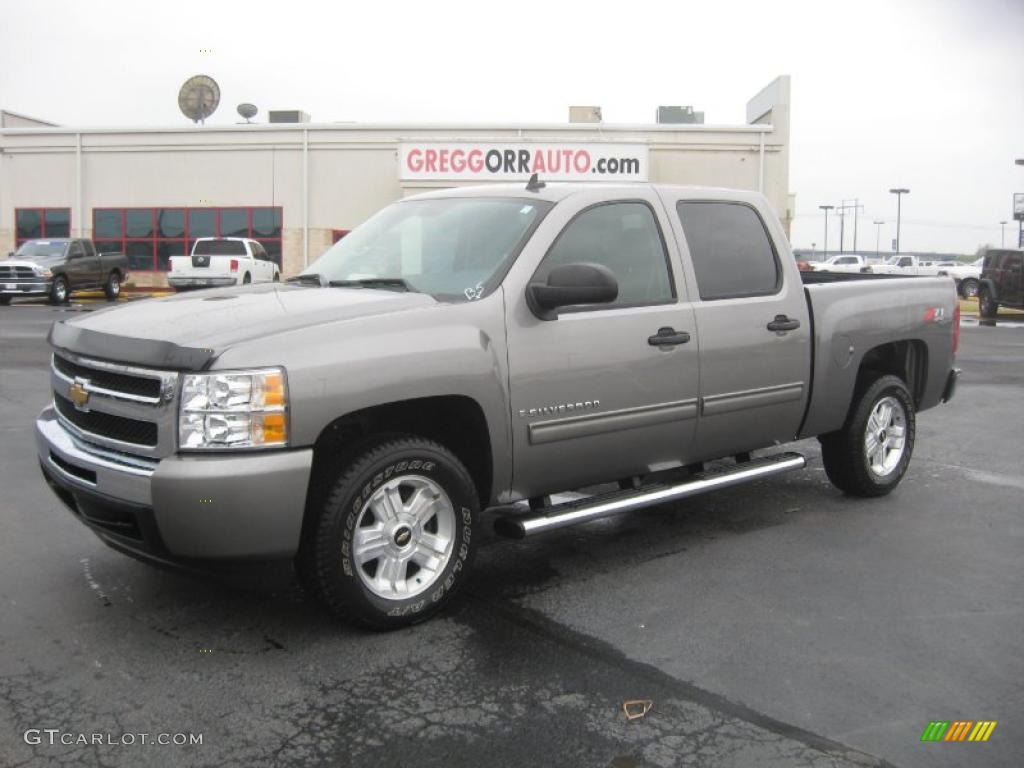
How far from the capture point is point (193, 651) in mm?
3926

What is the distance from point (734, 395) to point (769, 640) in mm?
1642

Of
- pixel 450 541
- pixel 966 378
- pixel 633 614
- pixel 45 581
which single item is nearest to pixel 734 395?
pixel 633 614

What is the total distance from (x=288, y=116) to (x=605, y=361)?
107 ft

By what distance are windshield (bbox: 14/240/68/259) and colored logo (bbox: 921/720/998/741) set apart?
27.0 m

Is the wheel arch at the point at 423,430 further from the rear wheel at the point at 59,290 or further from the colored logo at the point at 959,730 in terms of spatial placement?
the rear wheel at the point at 59,290

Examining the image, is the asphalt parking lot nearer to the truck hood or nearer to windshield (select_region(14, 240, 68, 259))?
the truck hood

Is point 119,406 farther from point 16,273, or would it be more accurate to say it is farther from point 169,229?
point 169,229

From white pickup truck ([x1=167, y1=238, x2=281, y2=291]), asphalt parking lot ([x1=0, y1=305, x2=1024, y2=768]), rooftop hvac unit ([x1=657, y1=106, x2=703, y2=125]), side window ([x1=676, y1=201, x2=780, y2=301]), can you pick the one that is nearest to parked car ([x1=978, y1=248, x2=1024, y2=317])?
rooftop hvac unit ([x1=657, y1=106, x2=703, y2=125])

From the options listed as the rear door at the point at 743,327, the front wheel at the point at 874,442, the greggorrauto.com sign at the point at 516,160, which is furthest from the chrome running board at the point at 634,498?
the greggorrauto.com sign at the point at 516,160

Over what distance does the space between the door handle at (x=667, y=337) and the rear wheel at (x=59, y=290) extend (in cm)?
2409

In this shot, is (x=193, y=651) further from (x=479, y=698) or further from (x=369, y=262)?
(x=369, y=262)

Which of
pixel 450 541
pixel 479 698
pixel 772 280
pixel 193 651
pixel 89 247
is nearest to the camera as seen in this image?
pixel 479 698

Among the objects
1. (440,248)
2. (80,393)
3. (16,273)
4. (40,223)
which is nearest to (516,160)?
(16,273)

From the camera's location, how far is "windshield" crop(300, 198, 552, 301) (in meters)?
4.70
